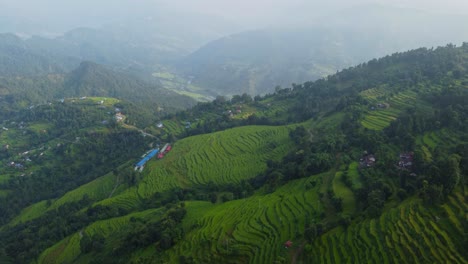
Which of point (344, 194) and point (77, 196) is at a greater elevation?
point (344, 194)

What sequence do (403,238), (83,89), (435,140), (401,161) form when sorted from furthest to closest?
(83,89)
(435,140)
(401,161)
(403,238)

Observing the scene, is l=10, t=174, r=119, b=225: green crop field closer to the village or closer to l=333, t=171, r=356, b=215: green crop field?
the village

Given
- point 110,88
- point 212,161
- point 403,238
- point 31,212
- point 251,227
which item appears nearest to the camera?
point 403,238

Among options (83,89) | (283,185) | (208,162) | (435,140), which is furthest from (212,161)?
(83,89)

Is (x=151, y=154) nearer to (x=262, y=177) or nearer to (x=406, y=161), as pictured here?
(x=262, y=177)

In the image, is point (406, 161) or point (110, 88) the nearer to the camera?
point (406, 161)

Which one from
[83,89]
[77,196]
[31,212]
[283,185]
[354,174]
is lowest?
[83,89]

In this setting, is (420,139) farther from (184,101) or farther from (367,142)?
(184,101)

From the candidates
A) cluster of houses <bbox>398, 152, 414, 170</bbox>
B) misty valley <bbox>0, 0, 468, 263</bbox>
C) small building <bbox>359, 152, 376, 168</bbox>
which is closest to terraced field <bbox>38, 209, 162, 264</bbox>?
misty valley <bbox>0, 0, 468, 263</bbox>
